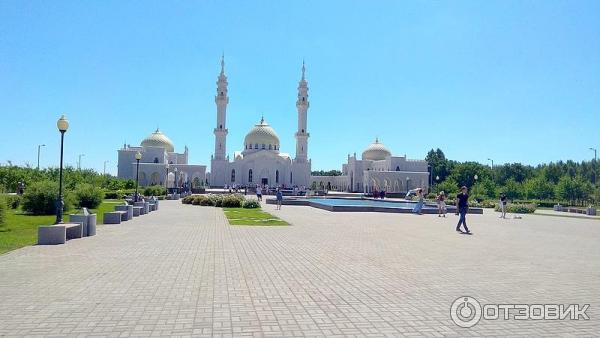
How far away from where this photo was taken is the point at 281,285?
314 inches

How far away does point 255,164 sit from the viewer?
78875 mm

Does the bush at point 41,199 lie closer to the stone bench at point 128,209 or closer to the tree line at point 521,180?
the stone bench at point 128,209

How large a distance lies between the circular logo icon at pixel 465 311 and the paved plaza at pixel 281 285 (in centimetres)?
10

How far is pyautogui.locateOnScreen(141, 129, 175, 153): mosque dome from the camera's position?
266 ft

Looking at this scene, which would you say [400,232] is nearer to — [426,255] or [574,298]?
[426,255]

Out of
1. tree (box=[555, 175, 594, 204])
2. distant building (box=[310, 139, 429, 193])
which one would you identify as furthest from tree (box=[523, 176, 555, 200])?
distant building (box=[310, 139, 429, 193])

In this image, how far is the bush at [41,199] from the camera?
21703mm

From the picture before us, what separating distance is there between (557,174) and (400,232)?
78452 millimetres

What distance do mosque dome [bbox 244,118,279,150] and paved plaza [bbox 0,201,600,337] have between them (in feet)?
222

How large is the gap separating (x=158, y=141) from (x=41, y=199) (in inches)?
2431

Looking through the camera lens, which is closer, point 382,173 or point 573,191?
point 573,191

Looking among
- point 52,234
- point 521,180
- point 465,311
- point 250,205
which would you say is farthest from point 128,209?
point 521,180

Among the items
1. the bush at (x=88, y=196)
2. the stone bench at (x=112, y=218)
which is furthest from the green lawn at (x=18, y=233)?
the bush at (x=88, y=196)

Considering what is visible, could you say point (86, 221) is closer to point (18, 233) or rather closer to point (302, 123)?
point (18, 233)
